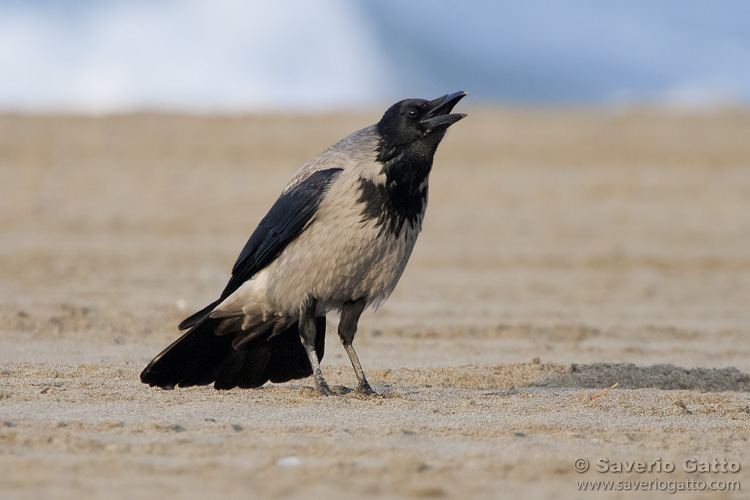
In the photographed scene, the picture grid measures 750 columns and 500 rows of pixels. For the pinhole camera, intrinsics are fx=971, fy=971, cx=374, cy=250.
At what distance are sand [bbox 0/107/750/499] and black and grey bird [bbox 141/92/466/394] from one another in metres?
0.29

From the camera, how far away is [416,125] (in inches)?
220

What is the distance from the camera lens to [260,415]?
4996 millimetres

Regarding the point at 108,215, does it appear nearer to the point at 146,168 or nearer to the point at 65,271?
the point at 146,168

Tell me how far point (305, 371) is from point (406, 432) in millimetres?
1682

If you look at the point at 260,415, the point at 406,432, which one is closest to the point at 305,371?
the point at 260,415

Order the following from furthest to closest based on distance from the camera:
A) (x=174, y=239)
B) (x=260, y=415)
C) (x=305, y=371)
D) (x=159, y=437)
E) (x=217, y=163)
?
(x=217, y=163)
(x=174, y=239)
(x=305, y=371)
(x=260, y=415)
(x=159, y=437)

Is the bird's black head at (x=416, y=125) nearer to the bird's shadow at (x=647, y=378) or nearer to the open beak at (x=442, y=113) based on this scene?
the open beak at (x=442, y=113)

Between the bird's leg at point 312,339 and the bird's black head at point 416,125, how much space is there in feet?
3.41

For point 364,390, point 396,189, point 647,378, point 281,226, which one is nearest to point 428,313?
point 647,378

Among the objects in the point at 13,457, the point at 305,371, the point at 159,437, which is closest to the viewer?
the point at 13,457

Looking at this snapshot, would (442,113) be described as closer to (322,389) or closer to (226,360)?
(322,389)

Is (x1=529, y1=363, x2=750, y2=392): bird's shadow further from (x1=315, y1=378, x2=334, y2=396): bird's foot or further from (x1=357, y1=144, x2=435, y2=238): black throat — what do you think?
(x1=357, y1=144, x2=435, y2=238): black throat

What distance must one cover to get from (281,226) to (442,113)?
1155mm

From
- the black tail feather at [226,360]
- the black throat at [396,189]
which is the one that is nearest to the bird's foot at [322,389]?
the black tail feather at [226,360]
